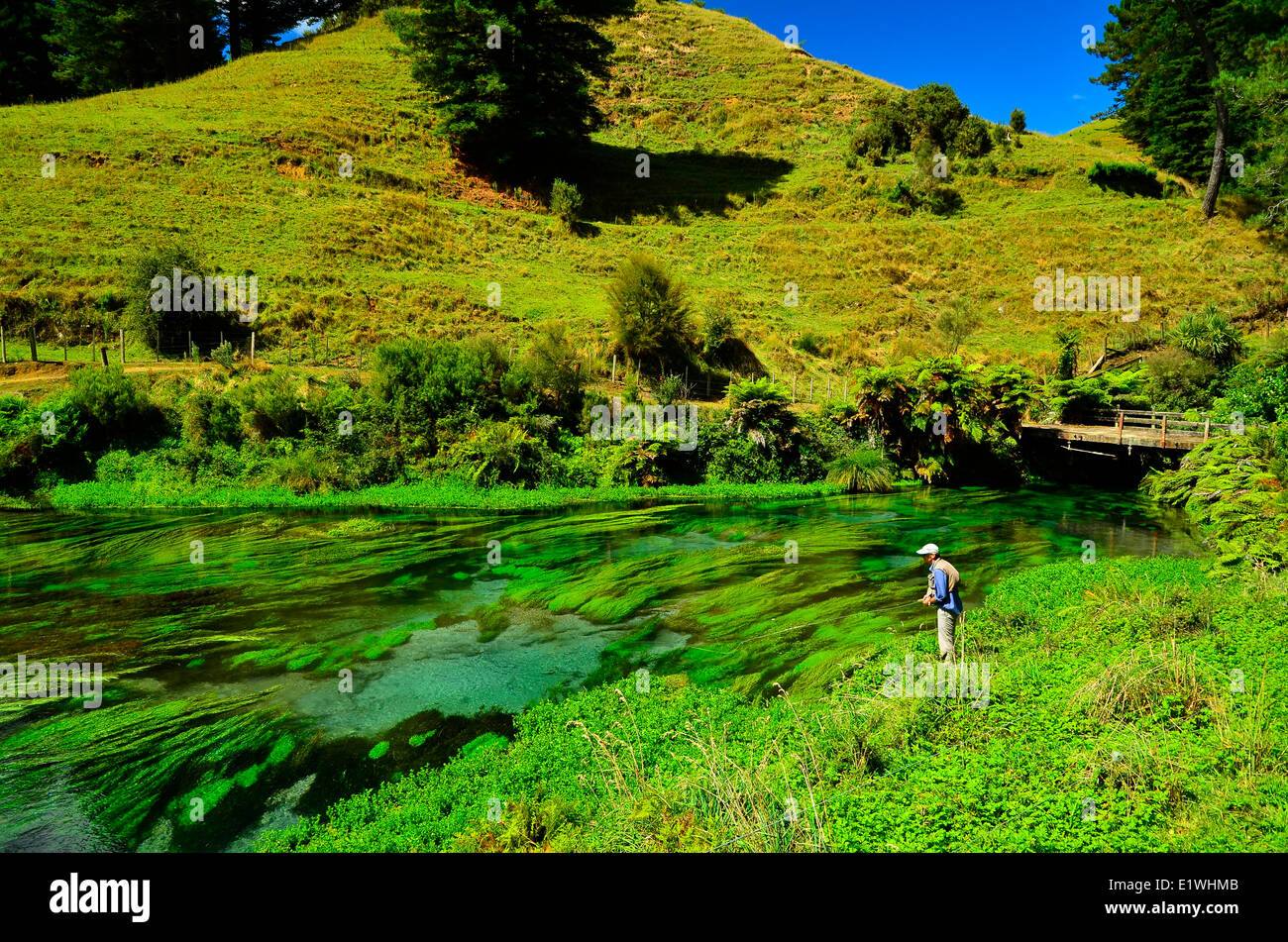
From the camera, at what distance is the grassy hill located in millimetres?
30500

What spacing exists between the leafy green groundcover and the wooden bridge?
12.6 m

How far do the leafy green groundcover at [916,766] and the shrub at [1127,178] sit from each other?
1883 inches

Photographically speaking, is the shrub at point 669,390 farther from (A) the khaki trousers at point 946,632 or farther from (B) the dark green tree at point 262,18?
(B) the dark green tree at point 262,18

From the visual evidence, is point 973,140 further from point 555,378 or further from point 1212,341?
point 555,378

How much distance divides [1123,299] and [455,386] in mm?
35387

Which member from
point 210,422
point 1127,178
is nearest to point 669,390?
point 210,422

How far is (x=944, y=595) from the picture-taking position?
832 centimetres

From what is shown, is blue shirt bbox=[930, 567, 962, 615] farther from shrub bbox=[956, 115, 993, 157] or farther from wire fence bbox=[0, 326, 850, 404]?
shrub bbox=[956, 115, 993, 157]

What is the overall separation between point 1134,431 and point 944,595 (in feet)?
58.3

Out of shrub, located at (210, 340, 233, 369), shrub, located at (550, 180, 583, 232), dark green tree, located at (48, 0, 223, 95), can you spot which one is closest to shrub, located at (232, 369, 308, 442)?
shrub, located at (210, 340, 233, 369)

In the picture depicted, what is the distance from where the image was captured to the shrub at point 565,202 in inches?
1721

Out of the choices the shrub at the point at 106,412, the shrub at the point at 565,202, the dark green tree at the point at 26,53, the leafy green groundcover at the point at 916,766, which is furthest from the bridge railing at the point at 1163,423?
the dark green tree at the point at 26,53
